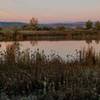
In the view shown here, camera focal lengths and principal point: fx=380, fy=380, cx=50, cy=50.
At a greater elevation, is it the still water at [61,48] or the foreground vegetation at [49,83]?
the foreground vegetation at [49,83]

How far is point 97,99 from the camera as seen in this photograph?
7.07 metres

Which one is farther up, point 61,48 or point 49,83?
point 49,83

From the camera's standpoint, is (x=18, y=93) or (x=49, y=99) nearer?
(x=49, y=99)

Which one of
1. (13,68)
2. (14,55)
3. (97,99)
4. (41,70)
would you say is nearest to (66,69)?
(41,70)

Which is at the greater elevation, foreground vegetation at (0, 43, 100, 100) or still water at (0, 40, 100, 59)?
foreground vegetation at (0, 43, 100, 100)

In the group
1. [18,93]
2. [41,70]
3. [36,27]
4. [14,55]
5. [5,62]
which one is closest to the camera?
[18,93]

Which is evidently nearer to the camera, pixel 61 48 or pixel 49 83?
pixel 49 83

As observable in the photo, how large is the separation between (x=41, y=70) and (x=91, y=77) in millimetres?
1167

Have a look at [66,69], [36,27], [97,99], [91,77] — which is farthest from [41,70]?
[36,27]

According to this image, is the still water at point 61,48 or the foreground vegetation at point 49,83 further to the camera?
the still water at point 61,48

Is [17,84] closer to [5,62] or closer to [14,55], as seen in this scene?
[5,62]

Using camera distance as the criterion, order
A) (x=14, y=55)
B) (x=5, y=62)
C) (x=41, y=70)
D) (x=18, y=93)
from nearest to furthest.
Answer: (x=18, y=93) < (x=41, y=70) < (x=5, y=62) < (x=14, y=55)

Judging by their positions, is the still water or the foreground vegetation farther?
the still water

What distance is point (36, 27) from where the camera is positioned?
77500 millimetres
